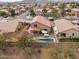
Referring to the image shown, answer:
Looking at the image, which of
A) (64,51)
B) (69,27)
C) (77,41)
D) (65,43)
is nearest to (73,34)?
(69,27)

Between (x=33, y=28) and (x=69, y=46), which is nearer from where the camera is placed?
(x=69, y=46)

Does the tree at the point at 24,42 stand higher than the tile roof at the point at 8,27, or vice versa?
the tree at the point at 24,42

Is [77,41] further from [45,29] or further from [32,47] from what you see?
[45,29]

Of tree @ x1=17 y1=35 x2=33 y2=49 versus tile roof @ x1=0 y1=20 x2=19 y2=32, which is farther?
tile roof @ x1=0 y1=20 x2=19 y2=32

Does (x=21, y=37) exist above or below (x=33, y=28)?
above

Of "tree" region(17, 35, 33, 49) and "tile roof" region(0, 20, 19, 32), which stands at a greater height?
"tree" region(17, 35, 33, 49)

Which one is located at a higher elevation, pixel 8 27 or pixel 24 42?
pixel 24 42

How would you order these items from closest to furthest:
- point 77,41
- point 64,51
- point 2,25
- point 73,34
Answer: point 64,51
point 77,41
point 73,34
point 2,25

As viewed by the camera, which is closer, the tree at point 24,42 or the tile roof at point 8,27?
the tree at point 24,42

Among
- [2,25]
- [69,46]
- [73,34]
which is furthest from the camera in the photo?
[2,25]

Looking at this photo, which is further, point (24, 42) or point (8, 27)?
point (8, 27)
